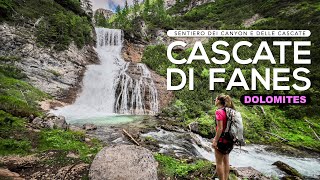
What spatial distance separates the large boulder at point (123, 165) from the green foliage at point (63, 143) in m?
1.28

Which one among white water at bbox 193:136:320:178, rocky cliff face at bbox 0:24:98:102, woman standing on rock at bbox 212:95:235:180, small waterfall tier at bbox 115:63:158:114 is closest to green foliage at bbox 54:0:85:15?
rocky cliff face at bbox 0:24:98:102

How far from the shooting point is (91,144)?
29.2ft

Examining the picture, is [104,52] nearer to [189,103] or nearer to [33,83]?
[33,83]

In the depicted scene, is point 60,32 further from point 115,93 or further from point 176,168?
point 176,168

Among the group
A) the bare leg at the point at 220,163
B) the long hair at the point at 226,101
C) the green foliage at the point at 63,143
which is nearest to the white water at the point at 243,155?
the green foliage at the point at 63,143

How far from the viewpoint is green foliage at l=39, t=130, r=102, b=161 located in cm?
740

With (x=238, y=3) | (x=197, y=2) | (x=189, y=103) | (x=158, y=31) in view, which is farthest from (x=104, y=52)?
(x=197, y=2)

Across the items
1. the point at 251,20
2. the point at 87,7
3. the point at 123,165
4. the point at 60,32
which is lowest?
the point at 123,165

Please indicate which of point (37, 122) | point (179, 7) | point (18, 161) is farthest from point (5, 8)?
point (179, 7)

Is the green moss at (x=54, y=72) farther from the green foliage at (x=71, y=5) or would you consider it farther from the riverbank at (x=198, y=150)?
the green foliage at (x=71, y=5)

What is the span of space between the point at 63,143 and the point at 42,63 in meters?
16.9

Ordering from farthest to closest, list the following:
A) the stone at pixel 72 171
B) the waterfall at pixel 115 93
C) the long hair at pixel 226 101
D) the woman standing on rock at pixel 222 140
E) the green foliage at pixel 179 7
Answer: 1. the green foliage at pixel 179 7
2. the waterfall at pixel 115 93
3. the stone at pixel 72 171
4. the long hair at pixel 226 101
5. the woman standing on rock at pixel 222 140

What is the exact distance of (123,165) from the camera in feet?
17.8

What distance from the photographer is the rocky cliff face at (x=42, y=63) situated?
21.2 meters
